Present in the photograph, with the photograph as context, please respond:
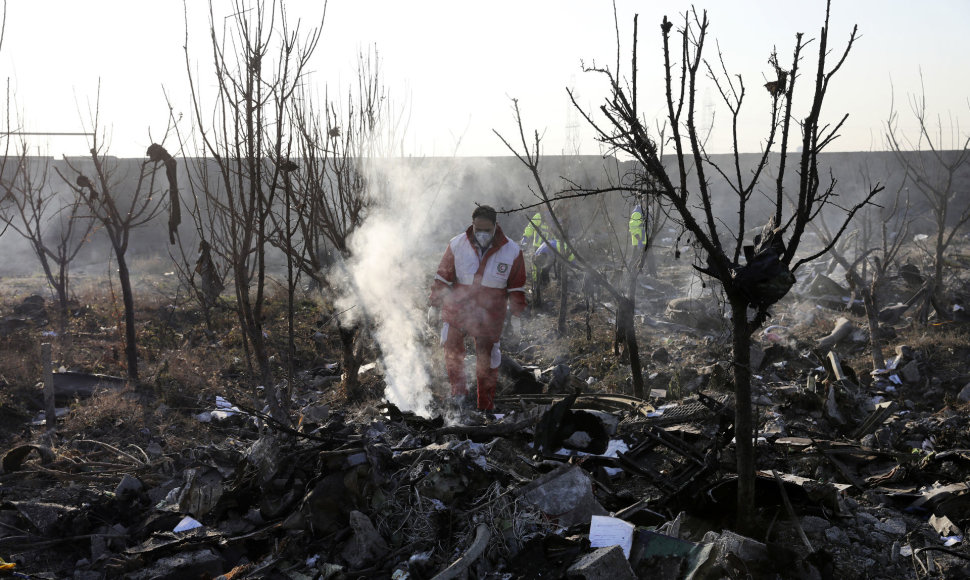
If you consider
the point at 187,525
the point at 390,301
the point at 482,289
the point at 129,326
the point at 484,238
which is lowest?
the point at 187,525

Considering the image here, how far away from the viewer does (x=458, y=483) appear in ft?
10.7

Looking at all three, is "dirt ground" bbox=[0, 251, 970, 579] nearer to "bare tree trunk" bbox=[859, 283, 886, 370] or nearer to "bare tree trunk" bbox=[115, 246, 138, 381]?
"bare tree trunk" bbox=[115, 246, 138, 381]

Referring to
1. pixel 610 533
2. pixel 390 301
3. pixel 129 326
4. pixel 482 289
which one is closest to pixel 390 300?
pixel 390 301

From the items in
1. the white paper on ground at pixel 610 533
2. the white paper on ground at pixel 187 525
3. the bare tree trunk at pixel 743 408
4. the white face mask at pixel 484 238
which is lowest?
the white paper on ground at pixel 187 525

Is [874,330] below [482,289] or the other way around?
below

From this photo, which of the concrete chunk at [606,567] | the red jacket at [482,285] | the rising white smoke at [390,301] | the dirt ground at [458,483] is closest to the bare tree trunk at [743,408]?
the dirt ground at [458,483]

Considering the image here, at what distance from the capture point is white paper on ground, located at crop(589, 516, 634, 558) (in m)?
2.75

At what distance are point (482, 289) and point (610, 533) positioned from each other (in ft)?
8.72

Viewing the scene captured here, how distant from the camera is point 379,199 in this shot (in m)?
7.21

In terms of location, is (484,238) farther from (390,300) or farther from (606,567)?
(606,567)

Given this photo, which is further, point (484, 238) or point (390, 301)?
point (390, 301)

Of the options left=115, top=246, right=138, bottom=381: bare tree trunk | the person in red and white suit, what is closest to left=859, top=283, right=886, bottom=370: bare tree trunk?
the person in red and white suit

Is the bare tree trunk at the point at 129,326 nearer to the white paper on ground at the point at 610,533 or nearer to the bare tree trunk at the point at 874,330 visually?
the white paper on ground at the point at 610,533

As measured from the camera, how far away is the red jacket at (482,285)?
5.16 m
